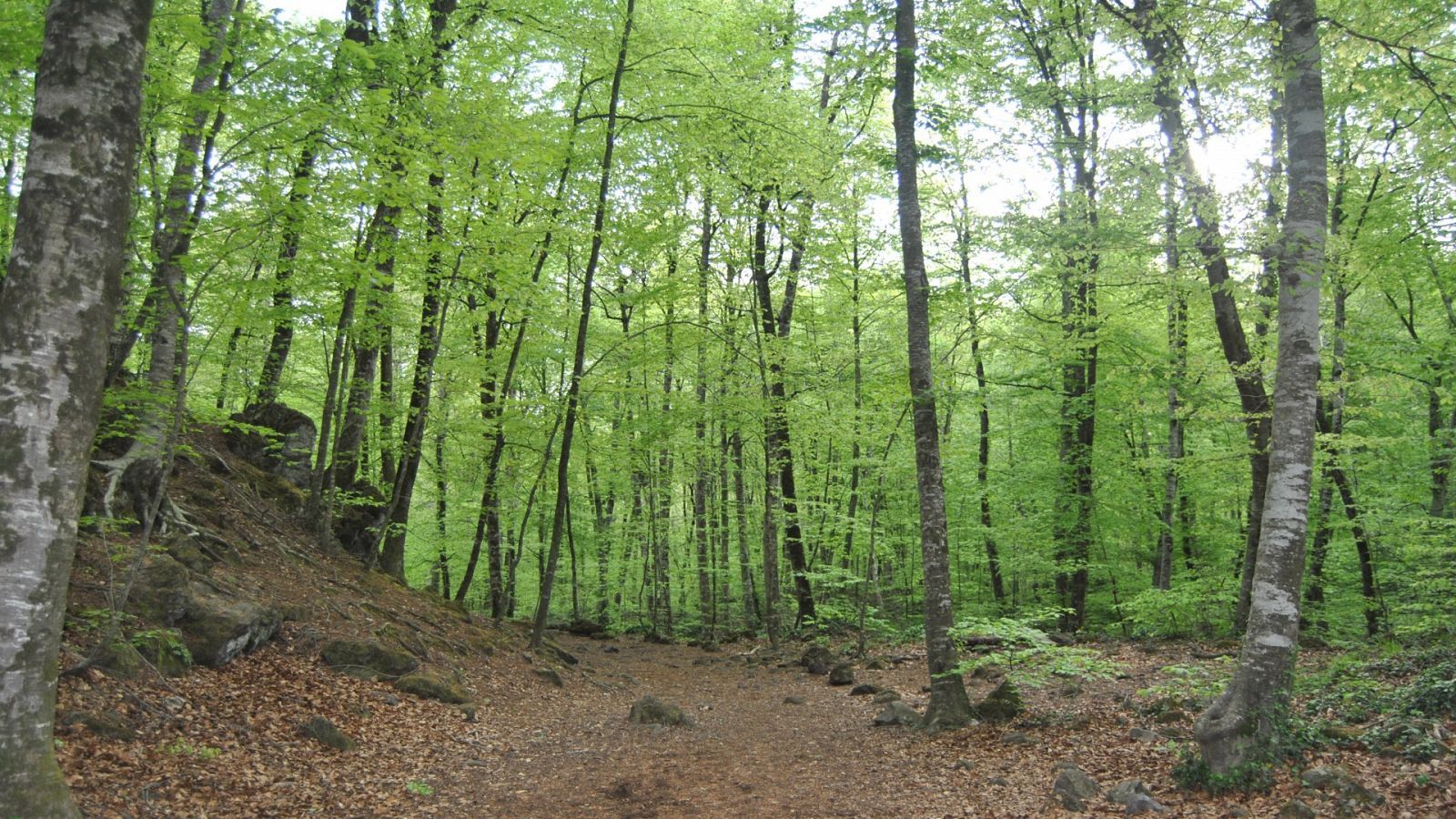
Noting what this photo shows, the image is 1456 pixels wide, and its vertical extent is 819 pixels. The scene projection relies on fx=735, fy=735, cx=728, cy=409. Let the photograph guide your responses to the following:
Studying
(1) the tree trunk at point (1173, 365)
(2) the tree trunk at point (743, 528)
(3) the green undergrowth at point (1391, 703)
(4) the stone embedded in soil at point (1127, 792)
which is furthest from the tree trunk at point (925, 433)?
(2) the tree trunk at point (743, 528)

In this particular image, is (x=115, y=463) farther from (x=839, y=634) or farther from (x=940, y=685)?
(x=839, y=634)

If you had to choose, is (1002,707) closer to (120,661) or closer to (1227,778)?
(1227,778)

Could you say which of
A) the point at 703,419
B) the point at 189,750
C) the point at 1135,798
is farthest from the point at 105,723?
the point at 703,419

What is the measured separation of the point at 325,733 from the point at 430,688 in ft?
7.52

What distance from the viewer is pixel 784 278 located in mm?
18688

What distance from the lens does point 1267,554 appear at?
232 inches

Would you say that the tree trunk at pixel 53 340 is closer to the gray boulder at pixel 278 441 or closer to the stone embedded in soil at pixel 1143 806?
the stone embedded in soil at pixel 1143 806

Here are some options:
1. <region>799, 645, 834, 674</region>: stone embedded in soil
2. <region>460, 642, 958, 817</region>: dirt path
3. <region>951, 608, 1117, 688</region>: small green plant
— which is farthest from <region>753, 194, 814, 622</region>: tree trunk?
<region>951, 608, 1117, 688</region>: small green plant

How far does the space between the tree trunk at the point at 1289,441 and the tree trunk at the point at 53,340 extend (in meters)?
7.54

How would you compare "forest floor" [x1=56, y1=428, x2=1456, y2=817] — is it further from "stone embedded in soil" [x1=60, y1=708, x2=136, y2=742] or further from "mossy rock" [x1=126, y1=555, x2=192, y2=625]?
"mossy rock" [x1=126, y1=555, x2=192, y2=625]

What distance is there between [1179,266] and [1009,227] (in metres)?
3.17

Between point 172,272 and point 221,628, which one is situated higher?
point 172,272

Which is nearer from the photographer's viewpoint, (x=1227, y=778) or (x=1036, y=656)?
(x=1227, y=778)

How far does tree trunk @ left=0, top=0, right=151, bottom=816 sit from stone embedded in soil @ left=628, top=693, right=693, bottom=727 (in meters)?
6.42
